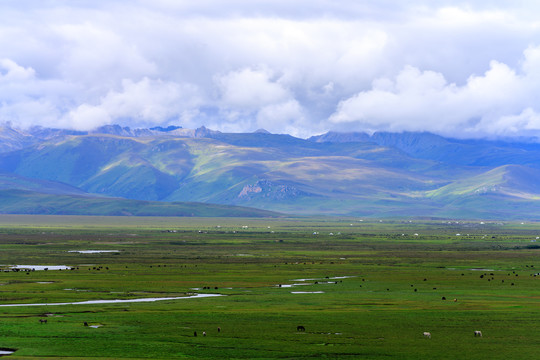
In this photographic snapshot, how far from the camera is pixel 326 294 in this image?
84.9 metres

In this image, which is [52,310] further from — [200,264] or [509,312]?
[200,264]

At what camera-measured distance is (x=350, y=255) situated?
157 meters

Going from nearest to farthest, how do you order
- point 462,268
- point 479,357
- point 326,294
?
point 479,357 → point 326,294 → point 462,268

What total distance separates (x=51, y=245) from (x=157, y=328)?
12786 centimetres

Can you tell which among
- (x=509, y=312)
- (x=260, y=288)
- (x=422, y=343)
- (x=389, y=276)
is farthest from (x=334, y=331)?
(x=389, y=276)

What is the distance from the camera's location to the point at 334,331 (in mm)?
60250

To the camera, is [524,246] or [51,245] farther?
[524,246]

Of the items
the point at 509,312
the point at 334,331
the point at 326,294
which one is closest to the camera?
the point at 334,331

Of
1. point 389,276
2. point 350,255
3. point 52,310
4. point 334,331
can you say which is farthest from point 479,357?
point 350,255

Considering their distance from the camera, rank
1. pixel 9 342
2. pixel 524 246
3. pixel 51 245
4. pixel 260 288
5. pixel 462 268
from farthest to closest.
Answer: pixel 524 246, pixel 51 245, pixel 462 268, pixel 260 288, pixel 9 342

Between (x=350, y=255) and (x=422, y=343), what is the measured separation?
101307 mm

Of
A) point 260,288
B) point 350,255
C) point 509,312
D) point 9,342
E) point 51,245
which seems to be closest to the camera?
point 9,342

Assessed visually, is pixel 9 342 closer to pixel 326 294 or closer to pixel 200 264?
pixel 326 294

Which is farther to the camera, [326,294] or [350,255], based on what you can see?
[350,255]
